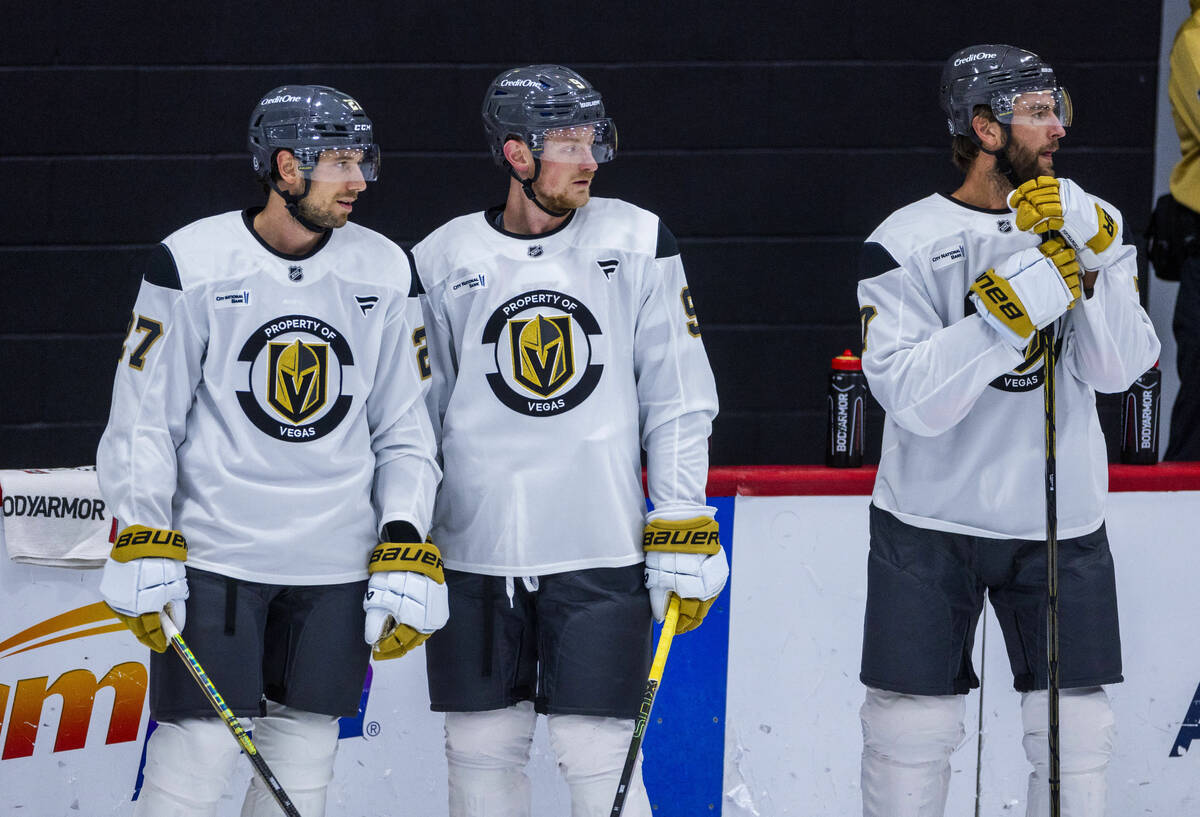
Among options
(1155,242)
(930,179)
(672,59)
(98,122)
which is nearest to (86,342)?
(98,122)

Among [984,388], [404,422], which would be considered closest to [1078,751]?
[984,388]

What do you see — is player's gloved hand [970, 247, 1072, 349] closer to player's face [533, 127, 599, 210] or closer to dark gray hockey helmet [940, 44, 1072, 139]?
dark gray hockey helmet [940, 44, 1072, 139]

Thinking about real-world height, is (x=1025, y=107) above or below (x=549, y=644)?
above

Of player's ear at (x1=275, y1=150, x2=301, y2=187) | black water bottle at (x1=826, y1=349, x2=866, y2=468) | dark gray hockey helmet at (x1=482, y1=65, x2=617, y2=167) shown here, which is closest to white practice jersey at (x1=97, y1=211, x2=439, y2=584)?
player's ear at (x1=275, y1=150, x2=301, y2=187)

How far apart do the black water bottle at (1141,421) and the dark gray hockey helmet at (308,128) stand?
177 cm

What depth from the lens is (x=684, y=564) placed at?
2395mm

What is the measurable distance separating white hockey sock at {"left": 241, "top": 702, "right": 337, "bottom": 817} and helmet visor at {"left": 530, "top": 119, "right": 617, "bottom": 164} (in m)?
0.97

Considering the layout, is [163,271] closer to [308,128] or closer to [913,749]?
[308,128]

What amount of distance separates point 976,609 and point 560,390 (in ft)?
2.65

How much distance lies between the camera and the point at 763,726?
10.1ft

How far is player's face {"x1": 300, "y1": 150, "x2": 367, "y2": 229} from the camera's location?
234cm

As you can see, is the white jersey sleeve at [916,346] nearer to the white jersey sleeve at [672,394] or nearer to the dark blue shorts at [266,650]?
the white jersey sleeve at [672,394]

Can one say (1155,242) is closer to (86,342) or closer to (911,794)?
(911,794)

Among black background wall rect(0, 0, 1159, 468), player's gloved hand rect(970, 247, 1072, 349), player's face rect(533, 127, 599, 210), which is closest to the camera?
player's gloved hand rect(970, 247, 1072, 349)
